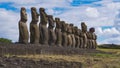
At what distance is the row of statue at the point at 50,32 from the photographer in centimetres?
2598

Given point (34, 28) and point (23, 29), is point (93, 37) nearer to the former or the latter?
point (34, 28)

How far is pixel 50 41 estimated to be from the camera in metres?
31.2

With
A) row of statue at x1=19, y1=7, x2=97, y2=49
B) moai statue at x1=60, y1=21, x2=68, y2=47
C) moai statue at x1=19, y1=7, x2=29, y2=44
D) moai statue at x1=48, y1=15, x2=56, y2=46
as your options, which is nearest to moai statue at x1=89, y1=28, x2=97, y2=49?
row of statue at x1=19, y1=7, x2=97, y2=49

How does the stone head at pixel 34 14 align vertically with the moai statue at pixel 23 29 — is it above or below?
above

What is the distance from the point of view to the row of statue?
2598cm

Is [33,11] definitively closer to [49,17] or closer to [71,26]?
[49,17]

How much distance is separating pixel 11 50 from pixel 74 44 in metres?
19.7

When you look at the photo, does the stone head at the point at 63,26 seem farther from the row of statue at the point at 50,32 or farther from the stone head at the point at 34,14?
the stone head at the point at 34,14

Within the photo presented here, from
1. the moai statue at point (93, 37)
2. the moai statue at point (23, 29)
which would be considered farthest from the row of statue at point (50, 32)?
the moai statue at point (93, 37)

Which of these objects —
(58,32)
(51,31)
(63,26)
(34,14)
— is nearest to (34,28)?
(34,14)

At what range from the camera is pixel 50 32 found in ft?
103

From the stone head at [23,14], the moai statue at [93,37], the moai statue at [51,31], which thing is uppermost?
the stone head at [23,14]

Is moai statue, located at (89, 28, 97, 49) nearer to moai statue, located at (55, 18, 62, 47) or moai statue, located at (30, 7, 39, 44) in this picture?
moai statue, located at (55, 18, 62, 47)

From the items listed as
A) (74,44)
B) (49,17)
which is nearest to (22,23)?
(49,17)
